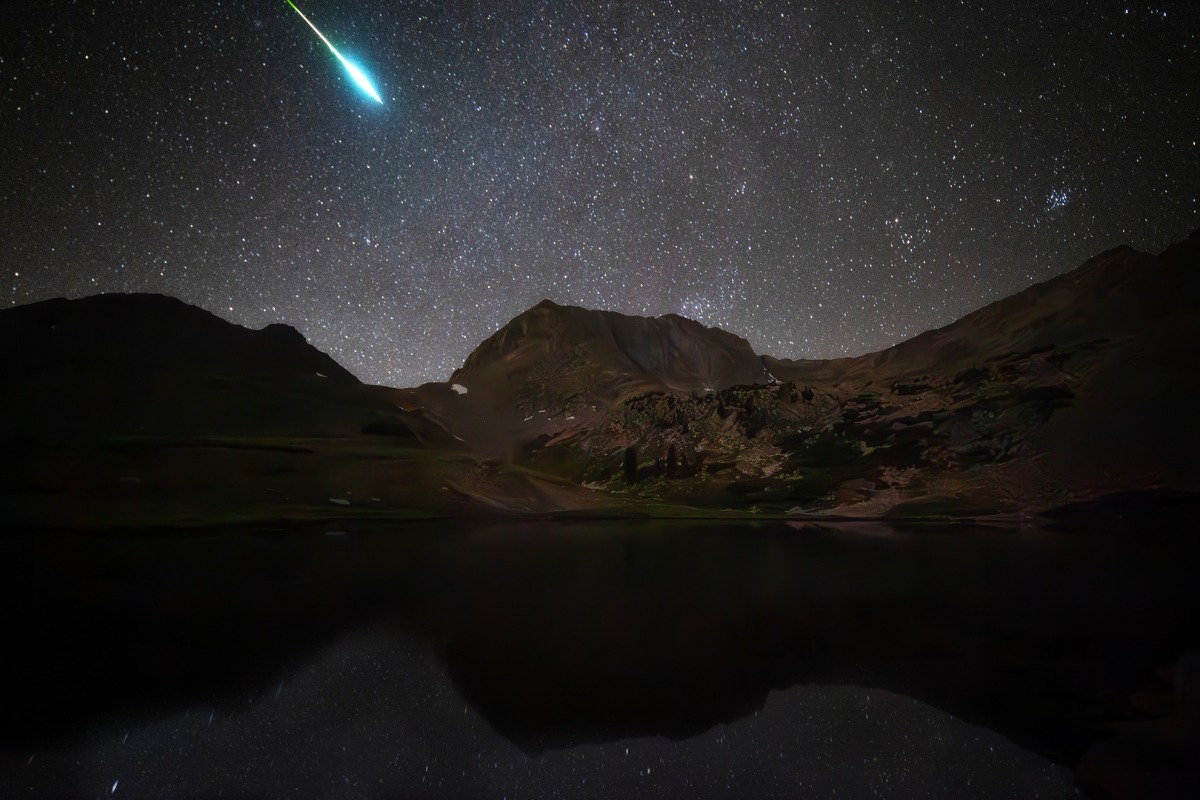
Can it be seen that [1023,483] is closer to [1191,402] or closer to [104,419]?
[1191,402]

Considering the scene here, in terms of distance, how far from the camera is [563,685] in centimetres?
686

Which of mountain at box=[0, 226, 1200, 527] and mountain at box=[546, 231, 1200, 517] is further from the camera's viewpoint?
mountain at box=[546, 231, 1200, 517]

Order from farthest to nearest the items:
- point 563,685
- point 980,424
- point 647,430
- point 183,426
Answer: point 647,430 → point 980,424 → point 183,426 → point 563,685

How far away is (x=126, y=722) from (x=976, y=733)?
9.68 m

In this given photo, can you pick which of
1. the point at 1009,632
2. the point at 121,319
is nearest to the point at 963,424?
the point at 1009,632

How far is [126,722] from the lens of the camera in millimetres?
5406

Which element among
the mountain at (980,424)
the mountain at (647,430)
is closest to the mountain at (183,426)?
the mountain at (647,430)

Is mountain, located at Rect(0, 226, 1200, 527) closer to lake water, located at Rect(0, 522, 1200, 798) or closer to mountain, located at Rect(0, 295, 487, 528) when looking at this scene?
mountain, located at Rect(0, 295, 487, 528)

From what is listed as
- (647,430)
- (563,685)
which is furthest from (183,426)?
(563,685)

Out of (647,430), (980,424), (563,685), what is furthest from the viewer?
(647,430)

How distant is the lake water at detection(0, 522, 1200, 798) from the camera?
4.66m

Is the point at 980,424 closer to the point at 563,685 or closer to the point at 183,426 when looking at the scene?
the point at 563,685

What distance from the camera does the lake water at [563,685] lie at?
4.66 metres

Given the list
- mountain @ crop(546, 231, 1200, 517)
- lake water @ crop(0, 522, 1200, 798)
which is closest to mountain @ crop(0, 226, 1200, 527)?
mountain @ crop(546, 231, 1200, 517)
